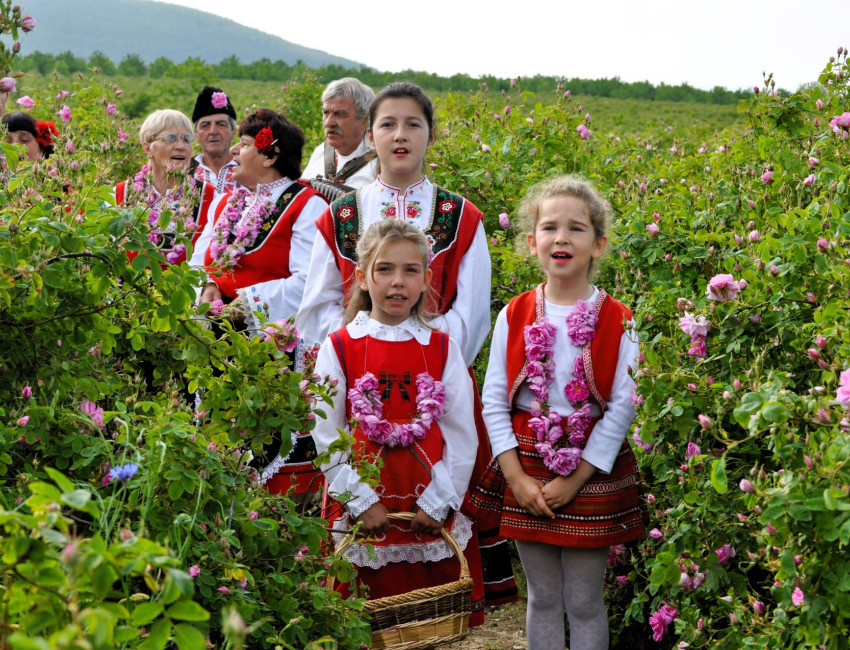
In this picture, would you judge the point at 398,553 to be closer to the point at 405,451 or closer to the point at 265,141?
the point at 405,451

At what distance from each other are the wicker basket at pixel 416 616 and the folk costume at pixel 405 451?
45 centimetres

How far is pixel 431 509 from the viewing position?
3514 mm

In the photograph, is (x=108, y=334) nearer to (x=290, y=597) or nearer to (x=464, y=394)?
(x=290, y=597)

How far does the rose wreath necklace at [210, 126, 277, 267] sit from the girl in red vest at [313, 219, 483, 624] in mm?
831

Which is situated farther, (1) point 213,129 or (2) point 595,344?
(1) point 213,129

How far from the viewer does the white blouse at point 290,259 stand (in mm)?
4332

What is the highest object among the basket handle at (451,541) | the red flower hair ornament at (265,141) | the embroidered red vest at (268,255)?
the red flower hair ornament at (265,141)

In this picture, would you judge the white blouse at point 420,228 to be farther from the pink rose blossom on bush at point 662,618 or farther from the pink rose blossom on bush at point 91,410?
the pink rose blossom on bush at point 91,410

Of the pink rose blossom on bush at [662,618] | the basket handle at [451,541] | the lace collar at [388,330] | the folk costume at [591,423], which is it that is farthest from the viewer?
the lace collar at [388,330]

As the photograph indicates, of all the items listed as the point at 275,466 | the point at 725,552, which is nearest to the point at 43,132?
the point at 275,466

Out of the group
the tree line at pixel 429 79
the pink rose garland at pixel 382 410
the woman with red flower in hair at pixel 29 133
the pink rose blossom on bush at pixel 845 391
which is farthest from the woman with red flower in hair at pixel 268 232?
the tree line at pixel 429 79

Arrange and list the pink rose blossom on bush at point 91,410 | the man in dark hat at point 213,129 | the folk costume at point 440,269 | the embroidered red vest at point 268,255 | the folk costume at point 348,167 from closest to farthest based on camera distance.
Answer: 1. the pink rose blossom on bush at point 91,410
2. the folk costume at point 440,269
3. the embroidered red vest at point 268,255
4. the folk costume at point 348,167
5. the man in dark hat at point 213,129

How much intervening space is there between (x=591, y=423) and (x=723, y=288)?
837 mm

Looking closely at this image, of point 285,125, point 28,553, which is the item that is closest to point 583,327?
point 285,125
